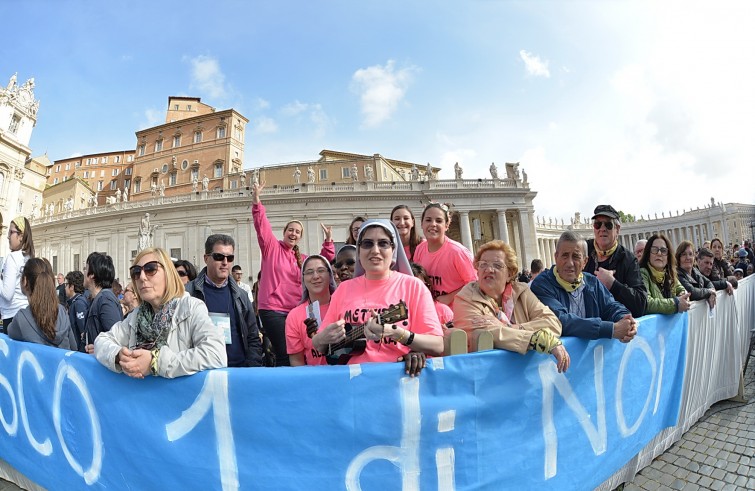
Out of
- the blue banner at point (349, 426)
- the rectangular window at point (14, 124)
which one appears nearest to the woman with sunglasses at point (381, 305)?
the blue banner at point (349, 426)

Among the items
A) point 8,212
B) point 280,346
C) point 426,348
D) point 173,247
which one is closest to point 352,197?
point 173,247

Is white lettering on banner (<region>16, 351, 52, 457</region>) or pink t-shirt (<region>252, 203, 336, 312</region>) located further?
pink t-shirt (<region>252, 203, 336, 312</region>)

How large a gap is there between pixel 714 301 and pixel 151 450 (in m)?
6.16

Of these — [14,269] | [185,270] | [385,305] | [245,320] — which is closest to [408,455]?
[385,305]

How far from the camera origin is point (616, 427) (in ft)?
9.12

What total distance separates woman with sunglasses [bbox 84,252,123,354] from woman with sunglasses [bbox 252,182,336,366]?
1.55 metres

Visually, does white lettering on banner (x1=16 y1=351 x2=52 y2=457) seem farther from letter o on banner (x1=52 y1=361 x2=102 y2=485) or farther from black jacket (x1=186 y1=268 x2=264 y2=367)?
black jacket (x1=186 y1=268 x2=264 y2=367)

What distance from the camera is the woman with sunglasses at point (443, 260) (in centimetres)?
354

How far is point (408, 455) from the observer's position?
6.25ft

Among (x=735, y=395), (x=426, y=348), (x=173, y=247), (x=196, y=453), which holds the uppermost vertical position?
(x=173, y=247)

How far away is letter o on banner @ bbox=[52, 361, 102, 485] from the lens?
8.16 feet

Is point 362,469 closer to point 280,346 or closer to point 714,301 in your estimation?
point 280,346

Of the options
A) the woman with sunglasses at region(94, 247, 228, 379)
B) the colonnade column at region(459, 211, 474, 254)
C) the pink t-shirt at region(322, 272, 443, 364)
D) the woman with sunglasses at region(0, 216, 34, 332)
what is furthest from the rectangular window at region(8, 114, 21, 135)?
the pink t-shirt at region(322, 272, 443, 364)

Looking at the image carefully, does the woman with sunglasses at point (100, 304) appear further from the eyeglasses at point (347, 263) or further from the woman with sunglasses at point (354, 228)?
the woman with sunglasses at point (354, 228)
